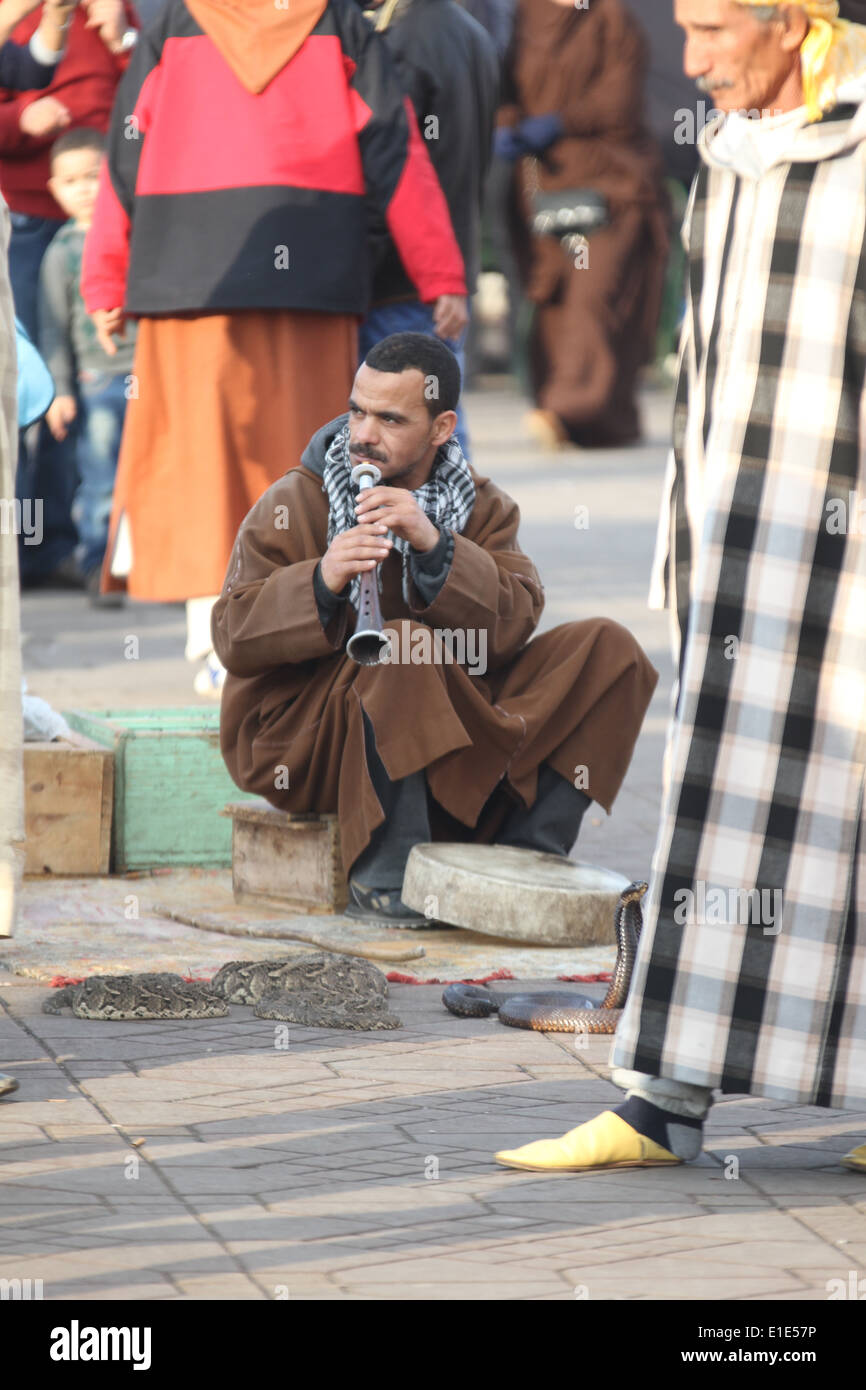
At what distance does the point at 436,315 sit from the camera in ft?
22.6

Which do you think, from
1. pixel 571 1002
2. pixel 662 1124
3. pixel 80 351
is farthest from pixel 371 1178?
pixel 80 351

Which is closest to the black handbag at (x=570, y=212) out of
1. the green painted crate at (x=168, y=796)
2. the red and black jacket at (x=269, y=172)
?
the red and black jacket at (x=269, y=172)

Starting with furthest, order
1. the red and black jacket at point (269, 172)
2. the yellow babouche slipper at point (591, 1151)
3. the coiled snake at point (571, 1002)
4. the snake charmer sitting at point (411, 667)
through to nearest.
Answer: the red and black jacket at point (269, 172), the snake charmer sitting at point (411, 667), the coiled snake at point (571, 1002), the yellow babouche slipper at point (591, 1151)

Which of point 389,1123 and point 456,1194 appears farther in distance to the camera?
point 389,1123

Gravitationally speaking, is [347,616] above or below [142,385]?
below

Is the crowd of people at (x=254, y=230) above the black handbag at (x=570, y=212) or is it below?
below

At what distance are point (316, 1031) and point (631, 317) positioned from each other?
11.6 meters

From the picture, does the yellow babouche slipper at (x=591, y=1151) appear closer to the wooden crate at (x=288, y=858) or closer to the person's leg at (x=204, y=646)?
the wooden crate at (x=288, y=858)

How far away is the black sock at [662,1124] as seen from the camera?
350cm

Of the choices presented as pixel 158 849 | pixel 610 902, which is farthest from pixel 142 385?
pixel 610 902

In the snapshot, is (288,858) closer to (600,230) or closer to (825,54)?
(825,54)

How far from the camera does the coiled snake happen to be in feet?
13.7

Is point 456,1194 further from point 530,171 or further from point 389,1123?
point 530,171

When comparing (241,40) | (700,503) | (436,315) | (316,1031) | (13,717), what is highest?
(241,40)
